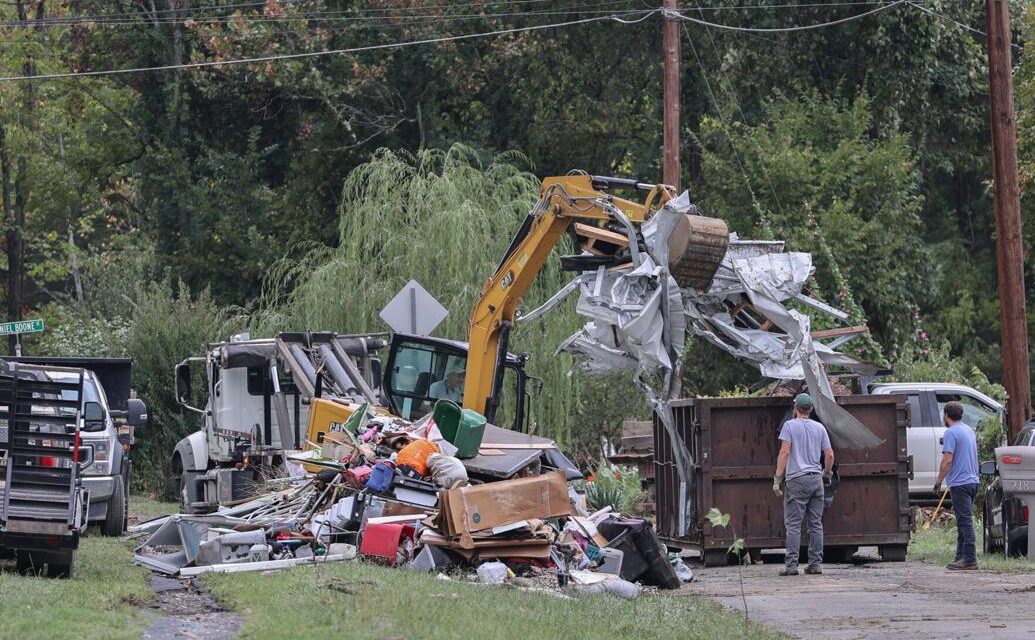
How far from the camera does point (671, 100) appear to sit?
23812mm

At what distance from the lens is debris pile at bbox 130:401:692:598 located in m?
13.6

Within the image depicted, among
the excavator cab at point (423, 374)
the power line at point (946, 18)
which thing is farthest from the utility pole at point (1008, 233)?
the power line at point (946, 18)

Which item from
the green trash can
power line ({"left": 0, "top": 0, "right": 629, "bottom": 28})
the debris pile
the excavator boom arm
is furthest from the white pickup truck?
power line ({"left": 0, "top": 0, "right": 629, "bottom": 28})

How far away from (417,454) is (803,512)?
4.04 meters

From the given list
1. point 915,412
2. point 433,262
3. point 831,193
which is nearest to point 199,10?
point 433,262

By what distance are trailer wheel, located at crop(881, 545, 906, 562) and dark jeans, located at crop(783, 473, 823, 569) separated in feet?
5.34

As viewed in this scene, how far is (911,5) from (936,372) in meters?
8.97

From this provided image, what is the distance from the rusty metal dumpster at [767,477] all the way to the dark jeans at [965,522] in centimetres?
55

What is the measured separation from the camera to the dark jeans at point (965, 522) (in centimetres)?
1553

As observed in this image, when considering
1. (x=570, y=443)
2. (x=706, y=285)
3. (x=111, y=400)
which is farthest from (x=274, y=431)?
(x=706, y=285)

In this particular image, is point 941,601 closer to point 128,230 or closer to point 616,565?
point 616,565

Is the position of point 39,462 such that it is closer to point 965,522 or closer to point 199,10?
point 965,522

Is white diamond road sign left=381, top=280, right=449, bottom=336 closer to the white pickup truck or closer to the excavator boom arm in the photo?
the excavator boom arm

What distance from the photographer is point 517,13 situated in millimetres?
35312
